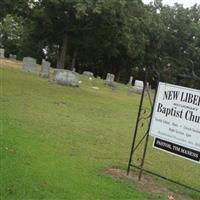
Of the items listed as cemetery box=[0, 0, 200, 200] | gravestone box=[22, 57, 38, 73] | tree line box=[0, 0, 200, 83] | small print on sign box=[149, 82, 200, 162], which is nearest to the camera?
cemetery box=[0, 0, 200, 200]

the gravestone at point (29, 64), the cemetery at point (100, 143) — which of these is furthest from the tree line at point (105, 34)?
the gravestone at point (29, 64)

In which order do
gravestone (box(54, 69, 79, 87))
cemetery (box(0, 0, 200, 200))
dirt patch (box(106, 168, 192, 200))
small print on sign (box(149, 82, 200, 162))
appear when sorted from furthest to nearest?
gravestone (box(54, 69, 79, 87))
dirt patch (box(106, 168, 192, 200))
small print on sign (box(149, 82, 200, 162))
cemetery (box(0, 0, 200, 200))

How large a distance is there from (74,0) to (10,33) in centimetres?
4007

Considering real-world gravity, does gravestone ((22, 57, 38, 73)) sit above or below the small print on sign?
below

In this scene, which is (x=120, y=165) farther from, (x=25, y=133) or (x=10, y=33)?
(x=10, y=33)

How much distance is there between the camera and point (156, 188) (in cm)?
824

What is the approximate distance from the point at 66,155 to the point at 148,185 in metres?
1.80

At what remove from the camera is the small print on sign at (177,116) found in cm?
777

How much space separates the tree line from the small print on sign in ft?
1.68

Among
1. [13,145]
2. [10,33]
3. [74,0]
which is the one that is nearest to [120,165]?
[13,145]

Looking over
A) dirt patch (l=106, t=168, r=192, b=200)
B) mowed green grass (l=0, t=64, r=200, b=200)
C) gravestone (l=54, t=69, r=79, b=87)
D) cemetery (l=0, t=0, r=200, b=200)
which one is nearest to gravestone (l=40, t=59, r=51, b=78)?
cemetery (l=0, t=0, r=200, b=200)

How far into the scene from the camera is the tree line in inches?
1494

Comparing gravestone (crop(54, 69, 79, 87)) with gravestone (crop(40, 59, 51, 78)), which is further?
gravestone (crop(40, 59, 51, 78))

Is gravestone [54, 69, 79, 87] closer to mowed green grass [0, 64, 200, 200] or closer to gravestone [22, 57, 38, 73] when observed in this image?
gravestone [22, 57, 38, 73]
